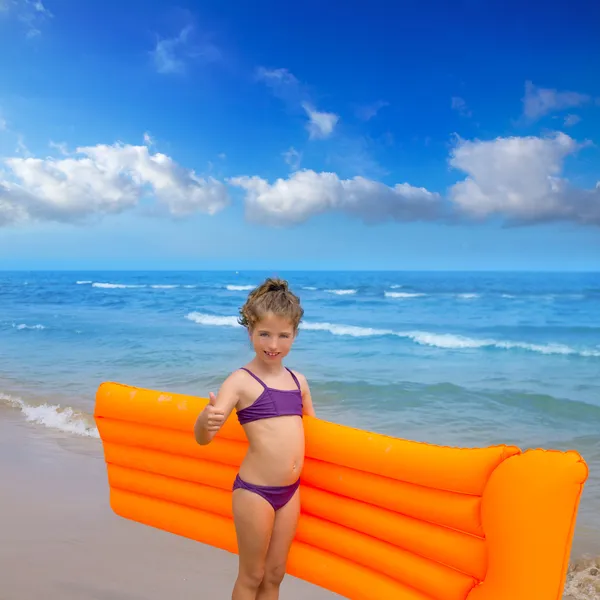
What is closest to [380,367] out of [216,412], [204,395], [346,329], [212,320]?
[204,395]

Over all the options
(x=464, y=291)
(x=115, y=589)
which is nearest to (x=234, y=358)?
(x=115, y=589)

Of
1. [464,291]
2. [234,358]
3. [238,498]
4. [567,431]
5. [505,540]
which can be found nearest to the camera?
[505,540]

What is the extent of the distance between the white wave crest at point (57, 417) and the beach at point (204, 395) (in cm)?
2

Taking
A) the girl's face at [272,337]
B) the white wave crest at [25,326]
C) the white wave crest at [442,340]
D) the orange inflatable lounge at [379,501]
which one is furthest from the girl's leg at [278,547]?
the white wave crest at [25,326]

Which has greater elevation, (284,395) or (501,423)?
(284,395)

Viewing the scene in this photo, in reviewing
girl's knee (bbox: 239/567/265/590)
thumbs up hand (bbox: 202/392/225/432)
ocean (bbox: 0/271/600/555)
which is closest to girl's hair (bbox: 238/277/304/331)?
thumbs up hand (bbox: 202/392/225/432)

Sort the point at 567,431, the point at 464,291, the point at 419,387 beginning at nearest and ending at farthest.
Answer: the point at 567,431
the point at 419,387
the point at 464,291

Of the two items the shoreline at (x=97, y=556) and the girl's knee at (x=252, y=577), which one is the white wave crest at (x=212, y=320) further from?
the girl's knee at (x=252, y=577)

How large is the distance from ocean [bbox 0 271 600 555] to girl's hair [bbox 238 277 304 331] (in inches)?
96.5

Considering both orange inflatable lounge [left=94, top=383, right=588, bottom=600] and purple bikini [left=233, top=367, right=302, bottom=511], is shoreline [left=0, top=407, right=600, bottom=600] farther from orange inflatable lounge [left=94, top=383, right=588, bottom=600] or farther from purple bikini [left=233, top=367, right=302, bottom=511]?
purple bikini [left=233, top=367, right=302, bottom=511]

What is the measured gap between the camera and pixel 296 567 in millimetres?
2436

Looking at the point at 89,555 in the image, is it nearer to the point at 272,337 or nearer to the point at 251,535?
the point at 251,535

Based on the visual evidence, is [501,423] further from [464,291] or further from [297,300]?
[464,291]

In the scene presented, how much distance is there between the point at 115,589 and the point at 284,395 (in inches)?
48.7
